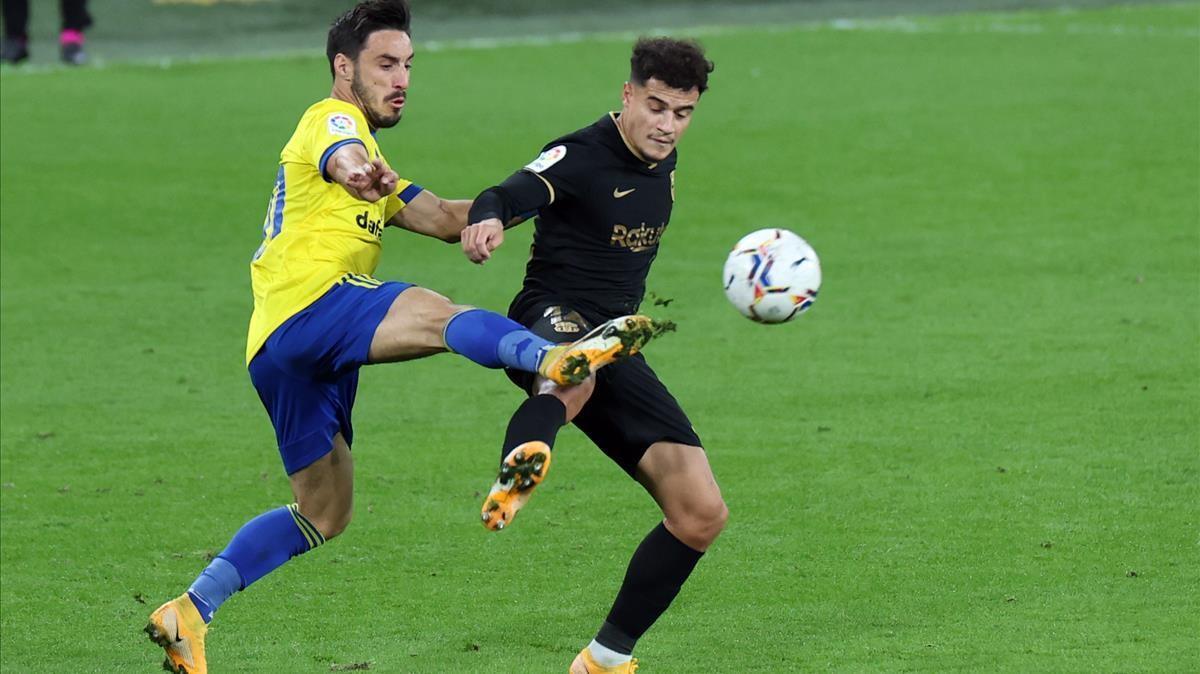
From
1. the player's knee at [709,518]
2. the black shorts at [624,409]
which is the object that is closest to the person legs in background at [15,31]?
the black shorts at [624,409]

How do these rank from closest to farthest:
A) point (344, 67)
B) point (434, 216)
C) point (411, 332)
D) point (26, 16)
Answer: point (411, 332) < point (344, 67) < point (434, 216) < point (26, 16)

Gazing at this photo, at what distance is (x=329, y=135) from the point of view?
624 cm

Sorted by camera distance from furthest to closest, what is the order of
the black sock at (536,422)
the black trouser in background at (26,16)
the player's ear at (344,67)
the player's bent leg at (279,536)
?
the black trouser in background at (26,16) → the player's bent leg at (279,536) → the player's ear at (344,67) → the black sock at (536,422)

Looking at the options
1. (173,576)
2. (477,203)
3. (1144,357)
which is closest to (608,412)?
(477,203)

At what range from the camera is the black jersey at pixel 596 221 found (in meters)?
6.65

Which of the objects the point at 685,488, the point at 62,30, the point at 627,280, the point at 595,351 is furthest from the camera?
the point at 62,30

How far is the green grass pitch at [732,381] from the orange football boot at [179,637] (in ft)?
1.49

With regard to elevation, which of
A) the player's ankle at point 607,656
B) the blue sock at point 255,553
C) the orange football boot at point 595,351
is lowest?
the player's ankle at point 607,656

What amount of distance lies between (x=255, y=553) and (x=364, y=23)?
2.01 meters

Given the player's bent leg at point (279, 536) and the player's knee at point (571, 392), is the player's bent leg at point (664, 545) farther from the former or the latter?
the player's bent leg at point (279, 536)

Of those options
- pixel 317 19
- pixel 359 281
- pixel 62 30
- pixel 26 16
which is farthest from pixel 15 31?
pixel 359 281

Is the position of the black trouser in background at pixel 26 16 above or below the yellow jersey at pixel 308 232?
below

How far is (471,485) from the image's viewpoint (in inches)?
378

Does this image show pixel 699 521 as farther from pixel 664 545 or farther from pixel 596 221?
pixel 596 221
